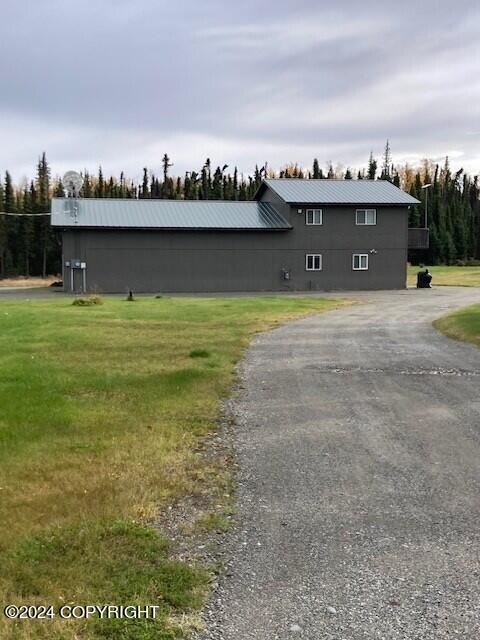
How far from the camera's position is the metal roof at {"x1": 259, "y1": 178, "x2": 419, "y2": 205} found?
137 feet

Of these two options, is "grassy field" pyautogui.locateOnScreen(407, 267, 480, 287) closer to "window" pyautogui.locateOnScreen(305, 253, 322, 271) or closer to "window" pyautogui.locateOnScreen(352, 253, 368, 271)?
"window" pyautogui.locateOnScreen(352, 253, 368, 271)

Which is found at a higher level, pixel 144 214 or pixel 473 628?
pixel 144 214

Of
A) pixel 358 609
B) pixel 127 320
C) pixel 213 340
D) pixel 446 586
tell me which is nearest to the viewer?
pixel 358 609

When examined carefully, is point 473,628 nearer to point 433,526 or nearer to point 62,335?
point 433,526

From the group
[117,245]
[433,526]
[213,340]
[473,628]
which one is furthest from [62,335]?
[117,245]

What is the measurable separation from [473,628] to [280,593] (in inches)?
36.4

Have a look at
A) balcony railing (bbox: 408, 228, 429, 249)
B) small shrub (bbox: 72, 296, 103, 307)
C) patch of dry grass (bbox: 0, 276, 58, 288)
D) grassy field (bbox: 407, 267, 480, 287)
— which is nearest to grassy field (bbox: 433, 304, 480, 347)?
small shrub (bbox: 72, 296, 103, 307)

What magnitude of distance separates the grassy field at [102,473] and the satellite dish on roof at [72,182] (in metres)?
31.8

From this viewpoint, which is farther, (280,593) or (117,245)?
(117,245)

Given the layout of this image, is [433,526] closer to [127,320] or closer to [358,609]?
[358,609]

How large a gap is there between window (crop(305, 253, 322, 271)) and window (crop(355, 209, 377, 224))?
3500 mm

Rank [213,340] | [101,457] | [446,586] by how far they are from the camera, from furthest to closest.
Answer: [213,340] < [101,457] < [446,586]

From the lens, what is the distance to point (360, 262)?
42.2 meters

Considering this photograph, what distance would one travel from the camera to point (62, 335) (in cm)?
1434
